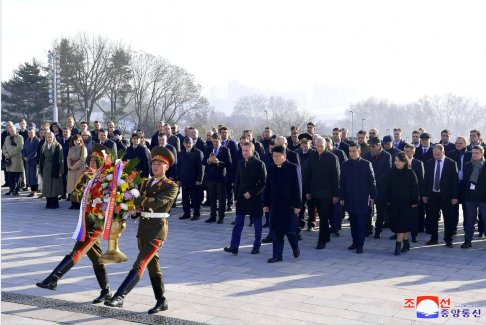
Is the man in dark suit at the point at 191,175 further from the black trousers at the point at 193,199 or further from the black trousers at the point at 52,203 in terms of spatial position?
the black trousers at the point at 52,203

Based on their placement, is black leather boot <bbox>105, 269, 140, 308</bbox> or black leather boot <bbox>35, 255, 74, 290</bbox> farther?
black leather boot <bbox>35, 255, 74, 290</bbox>

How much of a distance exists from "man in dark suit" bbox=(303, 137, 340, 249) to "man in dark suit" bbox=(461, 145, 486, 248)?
2.28 meters

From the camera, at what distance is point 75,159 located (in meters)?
14.0

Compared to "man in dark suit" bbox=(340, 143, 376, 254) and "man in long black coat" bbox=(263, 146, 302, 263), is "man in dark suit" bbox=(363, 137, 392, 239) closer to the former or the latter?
"man in dark suit" bbox=(340, 143, 376, 254)

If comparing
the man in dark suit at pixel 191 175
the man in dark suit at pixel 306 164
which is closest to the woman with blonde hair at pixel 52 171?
the man in dark suit at pixel 191 175

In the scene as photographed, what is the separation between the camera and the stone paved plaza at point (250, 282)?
6258mm

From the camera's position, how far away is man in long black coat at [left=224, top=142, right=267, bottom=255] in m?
9.38

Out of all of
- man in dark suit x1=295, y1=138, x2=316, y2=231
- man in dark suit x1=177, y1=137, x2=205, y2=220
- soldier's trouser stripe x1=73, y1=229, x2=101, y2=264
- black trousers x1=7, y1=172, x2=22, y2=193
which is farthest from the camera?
black trousers x1=7, y1=172, x2=22, y2=193

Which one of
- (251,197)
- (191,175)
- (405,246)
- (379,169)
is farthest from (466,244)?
(191,175)

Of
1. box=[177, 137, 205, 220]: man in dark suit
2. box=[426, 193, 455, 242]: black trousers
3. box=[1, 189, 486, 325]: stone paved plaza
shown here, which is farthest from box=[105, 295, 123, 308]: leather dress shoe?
box=[177, 137, 205, 220]: man in dark suit

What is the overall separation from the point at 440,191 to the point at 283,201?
3.21m

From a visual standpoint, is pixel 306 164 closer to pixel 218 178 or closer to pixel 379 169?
pixel 379 169

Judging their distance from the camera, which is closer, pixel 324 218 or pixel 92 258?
pixel 92 258

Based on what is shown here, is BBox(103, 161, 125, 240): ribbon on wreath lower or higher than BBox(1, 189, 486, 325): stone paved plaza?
higher
